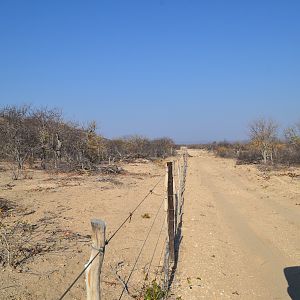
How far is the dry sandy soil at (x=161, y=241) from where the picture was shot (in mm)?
6695

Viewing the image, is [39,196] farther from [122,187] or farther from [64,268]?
[64,268]

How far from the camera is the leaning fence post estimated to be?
131 inches

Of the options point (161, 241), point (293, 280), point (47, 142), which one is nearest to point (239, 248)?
point (161, 241)

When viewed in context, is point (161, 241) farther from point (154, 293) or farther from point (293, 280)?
point (154, 293)

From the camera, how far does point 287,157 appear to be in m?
35.3

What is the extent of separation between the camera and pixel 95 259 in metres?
3.42

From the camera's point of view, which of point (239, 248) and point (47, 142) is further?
point (47, 142)

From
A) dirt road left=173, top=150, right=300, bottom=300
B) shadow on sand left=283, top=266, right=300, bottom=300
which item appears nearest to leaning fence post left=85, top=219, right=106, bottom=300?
dirt road left=173, top=150, right=300, bottom=300

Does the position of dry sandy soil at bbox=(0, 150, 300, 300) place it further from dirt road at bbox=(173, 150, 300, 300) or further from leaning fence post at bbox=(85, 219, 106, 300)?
leaning fence post at bbox=(85, 219, 106, 300)

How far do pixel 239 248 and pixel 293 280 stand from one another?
2.07 meters

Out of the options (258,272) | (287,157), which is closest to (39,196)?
(258,272)

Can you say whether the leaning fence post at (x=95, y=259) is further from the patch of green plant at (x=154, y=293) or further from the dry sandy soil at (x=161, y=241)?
the dry sandy soil at (x=161, y=241)

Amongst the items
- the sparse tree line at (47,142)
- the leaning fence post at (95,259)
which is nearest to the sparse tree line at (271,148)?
the sparse tree line at (47,142)

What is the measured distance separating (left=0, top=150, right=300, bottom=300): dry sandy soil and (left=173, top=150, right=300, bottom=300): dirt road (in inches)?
0.8
